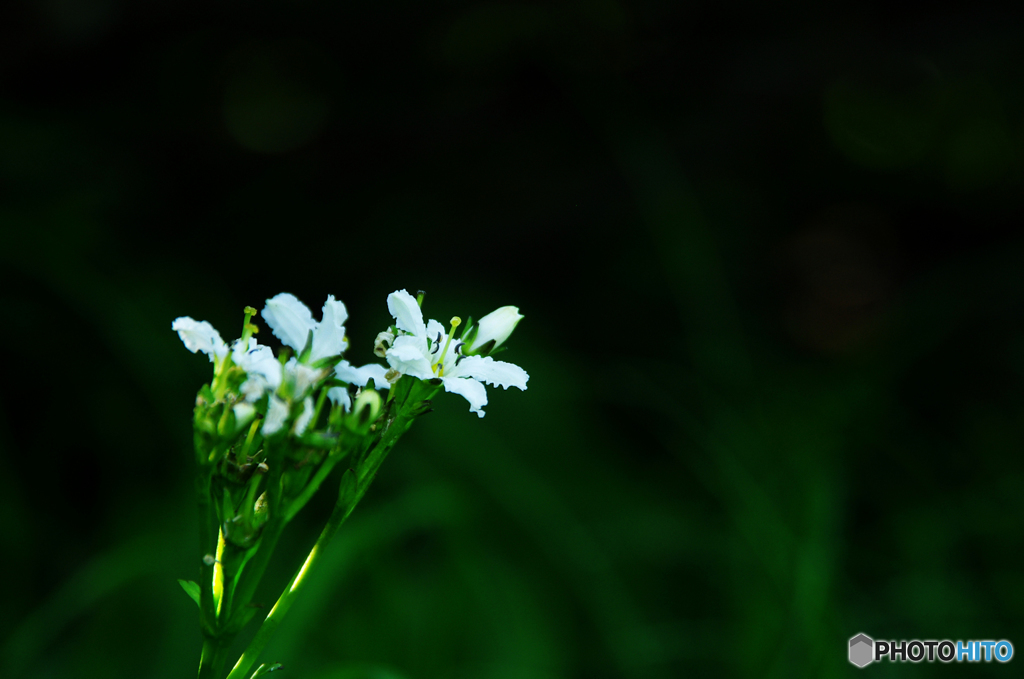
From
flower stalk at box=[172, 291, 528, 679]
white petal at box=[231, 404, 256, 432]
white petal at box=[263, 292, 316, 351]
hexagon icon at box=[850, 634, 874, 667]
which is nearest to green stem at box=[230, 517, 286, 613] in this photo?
flower stalk at box=[172, 291, 528, 679]

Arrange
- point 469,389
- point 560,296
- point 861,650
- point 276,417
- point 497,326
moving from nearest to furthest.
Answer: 1. point 276,417
2. point 469,389
3. point 497,326
4. point 861,650
5. point 560,296

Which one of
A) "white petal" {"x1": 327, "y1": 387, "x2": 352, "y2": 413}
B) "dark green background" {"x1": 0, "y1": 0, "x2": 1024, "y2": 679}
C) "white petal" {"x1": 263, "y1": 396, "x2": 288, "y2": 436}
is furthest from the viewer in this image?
"dark green background" {"x1": 0, "y1": 0, "x2": 1024, "y2": 679}

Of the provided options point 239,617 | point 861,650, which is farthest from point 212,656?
point 861,650

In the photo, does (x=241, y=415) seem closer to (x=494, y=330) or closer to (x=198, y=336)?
(x=198, y=336)

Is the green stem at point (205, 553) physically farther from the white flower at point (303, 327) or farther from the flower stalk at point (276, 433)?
the white flower at point (303, 327)

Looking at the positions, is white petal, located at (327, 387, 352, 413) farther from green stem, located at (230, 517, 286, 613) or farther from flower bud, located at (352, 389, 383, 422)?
green stem, located at (230, 517, 286, 613)

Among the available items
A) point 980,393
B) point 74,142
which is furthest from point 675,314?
point 74,142

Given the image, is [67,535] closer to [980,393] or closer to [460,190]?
[460,190]
